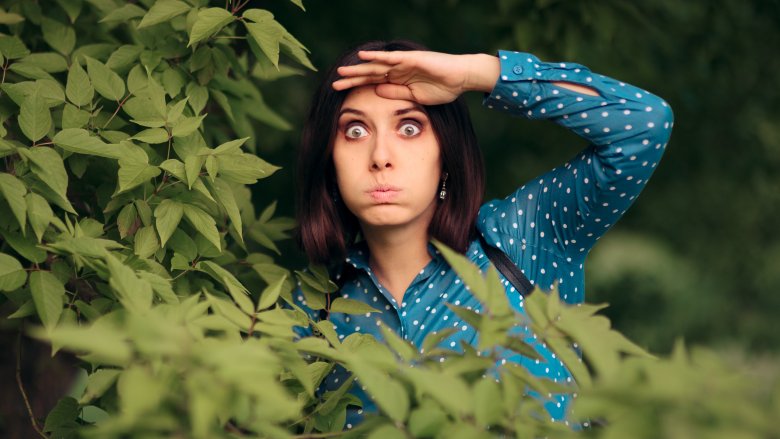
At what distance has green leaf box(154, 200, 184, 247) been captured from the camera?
9.09ft

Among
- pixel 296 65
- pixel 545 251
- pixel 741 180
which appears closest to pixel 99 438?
pixel 545 251

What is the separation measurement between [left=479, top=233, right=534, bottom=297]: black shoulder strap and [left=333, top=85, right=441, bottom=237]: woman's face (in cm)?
25

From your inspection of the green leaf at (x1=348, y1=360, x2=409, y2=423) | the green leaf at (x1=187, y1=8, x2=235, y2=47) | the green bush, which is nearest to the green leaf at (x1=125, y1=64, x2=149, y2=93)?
the green bush

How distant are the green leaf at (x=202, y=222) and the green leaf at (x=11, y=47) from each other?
0.72 m

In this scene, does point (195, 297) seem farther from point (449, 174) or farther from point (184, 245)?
point (449, 174)

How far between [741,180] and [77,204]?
171 inches

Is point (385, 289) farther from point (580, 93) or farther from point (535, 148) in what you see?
point (535, 148)

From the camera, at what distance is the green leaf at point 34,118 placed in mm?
2674

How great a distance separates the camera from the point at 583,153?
2.98m

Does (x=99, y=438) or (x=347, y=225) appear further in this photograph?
(x=347, y=225)

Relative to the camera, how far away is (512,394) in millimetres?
1871

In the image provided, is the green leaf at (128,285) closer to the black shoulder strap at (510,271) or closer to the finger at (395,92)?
the finger at (395,92)

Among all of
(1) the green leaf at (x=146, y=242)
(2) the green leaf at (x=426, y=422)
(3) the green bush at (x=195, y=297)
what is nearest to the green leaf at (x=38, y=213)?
(3) the green bush at (x=195, y=297)

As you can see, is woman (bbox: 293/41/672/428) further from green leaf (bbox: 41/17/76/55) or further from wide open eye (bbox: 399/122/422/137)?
green leaf (bbox: 41/17/76/55)
